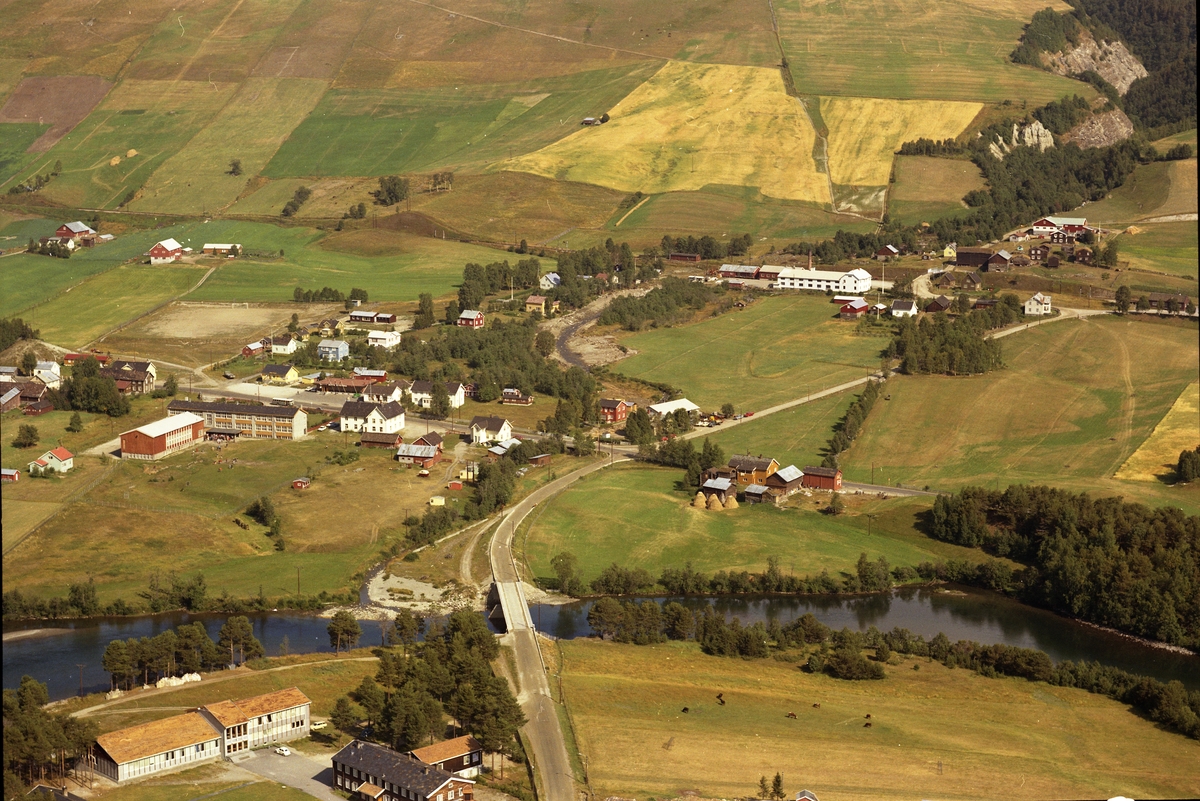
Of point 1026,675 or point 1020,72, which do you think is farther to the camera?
point 1020,72

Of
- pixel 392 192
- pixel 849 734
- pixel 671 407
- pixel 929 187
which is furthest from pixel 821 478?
pixel 392 192

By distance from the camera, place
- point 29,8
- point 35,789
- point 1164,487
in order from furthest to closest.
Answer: point 29,8 → point 1164,487 → point 35,789

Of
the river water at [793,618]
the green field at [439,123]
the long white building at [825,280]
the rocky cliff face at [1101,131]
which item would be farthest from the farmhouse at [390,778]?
the rocky cliff face at [1101,131]

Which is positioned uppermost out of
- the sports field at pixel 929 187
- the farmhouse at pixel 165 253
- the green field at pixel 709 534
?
the sports field at pixel 929 187

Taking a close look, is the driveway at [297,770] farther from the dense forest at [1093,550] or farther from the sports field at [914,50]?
the sports field at [914,50]

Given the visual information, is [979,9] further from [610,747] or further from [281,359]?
[610,747]

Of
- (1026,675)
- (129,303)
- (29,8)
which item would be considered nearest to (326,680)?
(1026,675)
